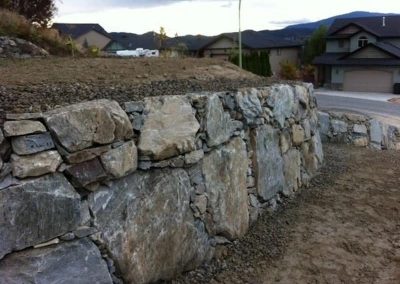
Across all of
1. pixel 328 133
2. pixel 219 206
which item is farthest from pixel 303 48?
pixel 219 206

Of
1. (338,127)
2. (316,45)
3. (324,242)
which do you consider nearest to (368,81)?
(316,45)

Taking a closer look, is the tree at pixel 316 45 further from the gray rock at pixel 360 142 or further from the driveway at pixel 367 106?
the gray rock at pixel 360 142

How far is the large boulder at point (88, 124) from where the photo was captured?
3.08m

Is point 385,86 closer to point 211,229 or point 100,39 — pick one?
point 100,39

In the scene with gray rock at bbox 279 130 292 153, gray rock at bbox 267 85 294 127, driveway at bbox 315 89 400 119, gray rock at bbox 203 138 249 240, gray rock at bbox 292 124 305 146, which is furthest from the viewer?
driveway at bbox 315 89 400 119

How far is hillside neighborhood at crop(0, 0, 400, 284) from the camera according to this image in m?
2.98

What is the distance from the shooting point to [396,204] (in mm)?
6090

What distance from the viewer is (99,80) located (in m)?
4.55

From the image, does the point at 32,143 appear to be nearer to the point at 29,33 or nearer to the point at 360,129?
the point at 29,33

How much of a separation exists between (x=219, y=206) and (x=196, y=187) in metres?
0.44

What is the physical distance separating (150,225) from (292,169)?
3.19 meters

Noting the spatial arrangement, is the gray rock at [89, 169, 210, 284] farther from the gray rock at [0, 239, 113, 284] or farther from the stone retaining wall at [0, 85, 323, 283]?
the gray rock at [0, 239, 113, 284]

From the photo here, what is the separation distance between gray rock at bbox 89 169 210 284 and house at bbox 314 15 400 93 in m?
24.1

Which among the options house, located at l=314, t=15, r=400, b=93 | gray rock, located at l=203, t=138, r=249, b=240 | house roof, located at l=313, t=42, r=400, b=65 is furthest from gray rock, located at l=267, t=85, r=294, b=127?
house roof, located at l=313, t=42, r=400, b=65
